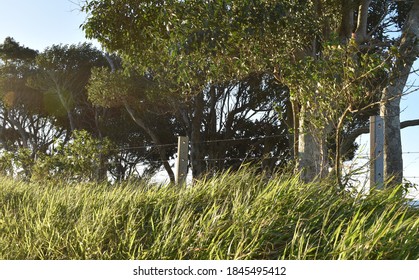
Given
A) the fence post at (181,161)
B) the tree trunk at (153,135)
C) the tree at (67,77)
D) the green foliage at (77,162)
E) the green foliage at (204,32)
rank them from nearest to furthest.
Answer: the green foliage at (204,32) → the fence post at (181,161) → the green foliage at (77,162) → the tree trunk at (153,135) → the tree at (67,77)

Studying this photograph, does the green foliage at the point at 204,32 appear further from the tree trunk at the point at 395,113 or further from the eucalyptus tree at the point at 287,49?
the tree trunk at the point at 395,113

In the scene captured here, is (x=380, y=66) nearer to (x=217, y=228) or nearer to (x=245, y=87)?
(x=217, y=228)

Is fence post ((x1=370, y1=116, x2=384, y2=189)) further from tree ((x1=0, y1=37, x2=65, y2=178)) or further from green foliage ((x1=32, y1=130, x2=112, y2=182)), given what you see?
tree ((x1=0, y1=37, x2=65, y2=178))

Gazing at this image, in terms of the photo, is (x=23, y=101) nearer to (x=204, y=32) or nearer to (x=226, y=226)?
(x=204, y=32)

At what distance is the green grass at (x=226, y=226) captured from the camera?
5.17 meters

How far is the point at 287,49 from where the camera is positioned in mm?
12008

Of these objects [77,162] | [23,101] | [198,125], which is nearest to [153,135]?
[198,125]

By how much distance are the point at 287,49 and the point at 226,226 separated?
7141mm

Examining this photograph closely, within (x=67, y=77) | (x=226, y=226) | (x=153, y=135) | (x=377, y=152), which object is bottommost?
(x=226, y=226)

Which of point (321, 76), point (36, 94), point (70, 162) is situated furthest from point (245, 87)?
point (321, 76)

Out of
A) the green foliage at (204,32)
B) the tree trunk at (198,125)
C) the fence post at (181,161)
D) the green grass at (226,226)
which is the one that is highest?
the green foliage at (204,32)

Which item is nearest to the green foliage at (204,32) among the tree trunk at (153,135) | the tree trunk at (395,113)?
the tree trunk at (395,113)

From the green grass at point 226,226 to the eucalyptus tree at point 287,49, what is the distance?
1.61 m

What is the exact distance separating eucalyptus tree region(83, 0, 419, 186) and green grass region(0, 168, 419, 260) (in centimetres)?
161
